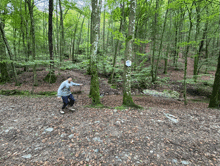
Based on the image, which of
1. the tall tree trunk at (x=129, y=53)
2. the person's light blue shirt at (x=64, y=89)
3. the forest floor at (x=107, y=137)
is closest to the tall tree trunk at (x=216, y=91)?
the forest floor at (x=107, y=137)

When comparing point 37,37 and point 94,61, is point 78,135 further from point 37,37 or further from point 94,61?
point 37,37

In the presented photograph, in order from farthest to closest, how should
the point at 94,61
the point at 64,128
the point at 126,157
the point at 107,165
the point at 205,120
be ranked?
1. the point at 94,61
2. the point at 205,120
3. the point at 64,128
4. the point at 126,157
5. the point at 107,165

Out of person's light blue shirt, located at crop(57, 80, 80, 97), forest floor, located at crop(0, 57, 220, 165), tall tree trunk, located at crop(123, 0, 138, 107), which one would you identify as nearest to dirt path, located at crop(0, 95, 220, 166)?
forest floor, located at crop(0, 57, 220, 165)

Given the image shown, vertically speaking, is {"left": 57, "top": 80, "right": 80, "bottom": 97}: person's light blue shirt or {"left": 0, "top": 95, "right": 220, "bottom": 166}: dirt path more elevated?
{"left": 57, "top": 80, "right": 80, "bottom": 97}: person's light blue shirt

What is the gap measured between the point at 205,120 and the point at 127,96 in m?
3.60

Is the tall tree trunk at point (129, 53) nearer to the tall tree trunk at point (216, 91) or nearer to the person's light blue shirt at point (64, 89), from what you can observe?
the person's light blue shirt at point (64, 89)

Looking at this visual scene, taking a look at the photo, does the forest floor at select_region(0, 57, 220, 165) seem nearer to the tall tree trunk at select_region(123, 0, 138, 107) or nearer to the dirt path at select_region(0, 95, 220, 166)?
the dirt path at select_region(0, 95, 220, 166)

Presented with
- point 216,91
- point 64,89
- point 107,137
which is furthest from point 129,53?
point 216,91

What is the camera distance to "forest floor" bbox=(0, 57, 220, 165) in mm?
2770

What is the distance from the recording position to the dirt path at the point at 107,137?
9.08ft

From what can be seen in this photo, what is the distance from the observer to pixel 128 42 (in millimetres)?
4973

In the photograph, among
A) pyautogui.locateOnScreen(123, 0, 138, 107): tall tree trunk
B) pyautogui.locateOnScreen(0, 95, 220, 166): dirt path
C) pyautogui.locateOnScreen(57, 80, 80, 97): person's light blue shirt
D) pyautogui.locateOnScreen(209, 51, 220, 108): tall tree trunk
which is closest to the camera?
pyautogui.locateOnScreen(0, 95, 220, 166): dirt path

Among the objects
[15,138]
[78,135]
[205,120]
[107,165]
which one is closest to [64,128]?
[78,135]

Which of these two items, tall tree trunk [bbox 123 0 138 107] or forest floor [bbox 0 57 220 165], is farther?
tall tree trunk [bbox 123 0 138 107]
